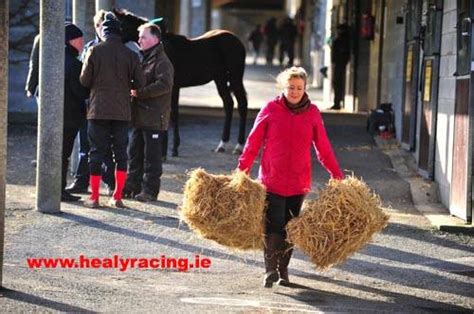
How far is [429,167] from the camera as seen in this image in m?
13.3

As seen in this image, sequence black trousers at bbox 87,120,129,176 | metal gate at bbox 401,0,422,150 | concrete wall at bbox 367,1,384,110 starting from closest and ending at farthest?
black trousers at bbox 87,120,129,176 < metal gate at bbox 401,0,422,150 < concrete wall at bbox 367,1,384,110

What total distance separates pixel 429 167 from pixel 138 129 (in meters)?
3.82

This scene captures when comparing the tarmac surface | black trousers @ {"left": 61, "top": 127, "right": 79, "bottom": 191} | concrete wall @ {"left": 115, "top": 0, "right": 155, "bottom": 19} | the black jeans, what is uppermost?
concrete wall @ {"left": 115, "top": 0, "right": 155, "bottom": 19}

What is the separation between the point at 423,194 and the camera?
12711 mm

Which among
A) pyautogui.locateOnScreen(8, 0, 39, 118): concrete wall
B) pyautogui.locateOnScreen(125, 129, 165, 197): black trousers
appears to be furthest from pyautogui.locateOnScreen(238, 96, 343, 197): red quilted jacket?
pyautogui.locateOnScreen(8, 0, 39, 118): concrete wall

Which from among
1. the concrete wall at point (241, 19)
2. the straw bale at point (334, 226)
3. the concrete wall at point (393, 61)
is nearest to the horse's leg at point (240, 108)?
the concrete wall at point (393, 61)

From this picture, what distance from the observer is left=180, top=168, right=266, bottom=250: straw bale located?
7633 millimetres

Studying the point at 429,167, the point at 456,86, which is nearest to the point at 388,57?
the point at 429,167

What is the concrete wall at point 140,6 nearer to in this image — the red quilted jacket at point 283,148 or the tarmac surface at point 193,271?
the tarmac surface at point 193,271

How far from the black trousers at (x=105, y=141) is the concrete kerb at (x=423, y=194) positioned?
3168 millimetres

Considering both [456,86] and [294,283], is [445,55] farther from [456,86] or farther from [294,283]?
[294,283]

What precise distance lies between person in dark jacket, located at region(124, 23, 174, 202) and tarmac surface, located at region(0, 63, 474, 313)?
0.32m

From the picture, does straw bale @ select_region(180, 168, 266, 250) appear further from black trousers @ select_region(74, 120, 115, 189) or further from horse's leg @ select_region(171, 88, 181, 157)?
horse's leg @ select_region(171, 88, 181, 157)

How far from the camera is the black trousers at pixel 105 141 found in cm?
1086
